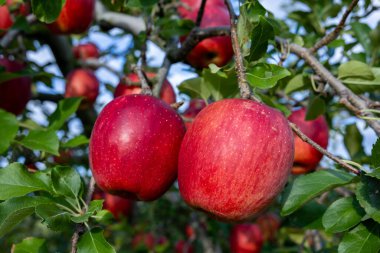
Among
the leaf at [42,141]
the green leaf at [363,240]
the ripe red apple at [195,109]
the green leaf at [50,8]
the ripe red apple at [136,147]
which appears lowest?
the ripe red apple at [195,109]

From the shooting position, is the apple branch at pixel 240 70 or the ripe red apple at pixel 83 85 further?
the ripe red apple at pixel 83 85

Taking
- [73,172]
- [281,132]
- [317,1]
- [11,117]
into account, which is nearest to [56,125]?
[11,117]

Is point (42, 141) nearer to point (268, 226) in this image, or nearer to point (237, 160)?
point (237, 160)

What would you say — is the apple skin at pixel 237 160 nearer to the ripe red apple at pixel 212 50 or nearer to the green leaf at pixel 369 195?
the green leaf at pixel 369 195

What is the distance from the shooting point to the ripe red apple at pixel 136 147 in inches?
34.9

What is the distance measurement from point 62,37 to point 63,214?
158 cm

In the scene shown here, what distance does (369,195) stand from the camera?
2.72 ft

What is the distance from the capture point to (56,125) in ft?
4.37

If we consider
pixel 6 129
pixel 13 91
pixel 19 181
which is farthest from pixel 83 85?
pixel 19 181

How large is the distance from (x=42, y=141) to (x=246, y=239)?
5.19ft

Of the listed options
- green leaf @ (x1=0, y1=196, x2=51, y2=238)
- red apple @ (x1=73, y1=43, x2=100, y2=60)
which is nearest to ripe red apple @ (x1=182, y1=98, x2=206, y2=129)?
green leaf @ (x1=0, y1=196, x2=51, y2=238)

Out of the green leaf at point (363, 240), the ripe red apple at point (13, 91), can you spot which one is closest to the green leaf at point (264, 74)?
the green leaf at point (363, 240)

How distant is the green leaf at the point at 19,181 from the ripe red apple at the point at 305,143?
32.8 inches

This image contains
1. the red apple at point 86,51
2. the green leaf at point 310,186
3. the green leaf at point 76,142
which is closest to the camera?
the green leaf at point 310,186
